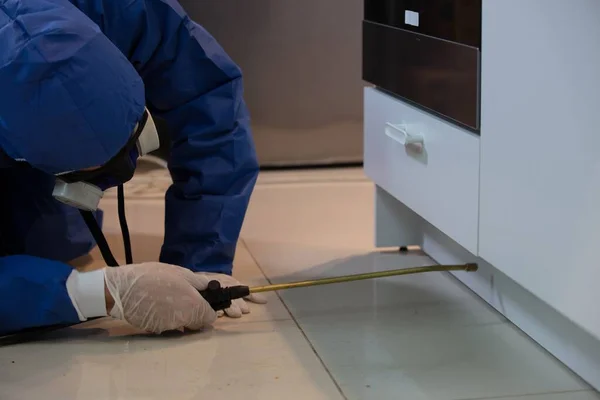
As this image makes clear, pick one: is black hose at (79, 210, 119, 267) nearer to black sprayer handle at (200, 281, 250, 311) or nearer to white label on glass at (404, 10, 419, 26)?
black sprayer handle at (200, 281, 250, 311)

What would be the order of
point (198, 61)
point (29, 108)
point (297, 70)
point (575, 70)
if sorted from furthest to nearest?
point (297, 70), point (198, 61), point (29, 108), point (575, 70)

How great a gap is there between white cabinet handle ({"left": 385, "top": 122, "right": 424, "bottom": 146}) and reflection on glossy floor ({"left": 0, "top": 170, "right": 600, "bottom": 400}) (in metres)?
0.23

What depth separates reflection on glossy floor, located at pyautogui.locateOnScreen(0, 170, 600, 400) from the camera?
3.52 ft

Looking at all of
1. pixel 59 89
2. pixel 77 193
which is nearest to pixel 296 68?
pixel 77 193

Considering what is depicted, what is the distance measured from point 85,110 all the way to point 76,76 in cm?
4

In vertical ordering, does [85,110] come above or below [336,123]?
above

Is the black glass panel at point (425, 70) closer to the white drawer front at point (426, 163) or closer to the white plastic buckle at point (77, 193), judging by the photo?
the white drawer front at point (426, 163)

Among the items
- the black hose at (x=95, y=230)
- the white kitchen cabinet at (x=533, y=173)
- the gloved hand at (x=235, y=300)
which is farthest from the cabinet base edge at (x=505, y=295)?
the black hose at (x=95, y=230)

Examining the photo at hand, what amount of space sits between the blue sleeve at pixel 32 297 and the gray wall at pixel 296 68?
1081 millimetres

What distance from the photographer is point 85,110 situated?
3.46 ft

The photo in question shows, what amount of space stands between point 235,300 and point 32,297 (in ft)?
0.99

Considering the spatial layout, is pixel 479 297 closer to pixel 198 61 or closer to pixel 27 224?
pixel 198 61

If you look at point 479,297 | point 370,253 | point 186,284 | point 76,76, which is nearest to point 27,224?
point 186,284

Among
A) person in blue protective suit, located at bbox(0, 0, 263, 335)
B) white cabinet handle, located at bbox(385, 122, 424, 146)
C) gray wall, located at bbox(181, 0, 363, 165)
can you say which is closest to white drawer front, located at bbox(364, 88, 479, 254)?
white cabinet handle, located at bbox(385, 122, 424, 146)
